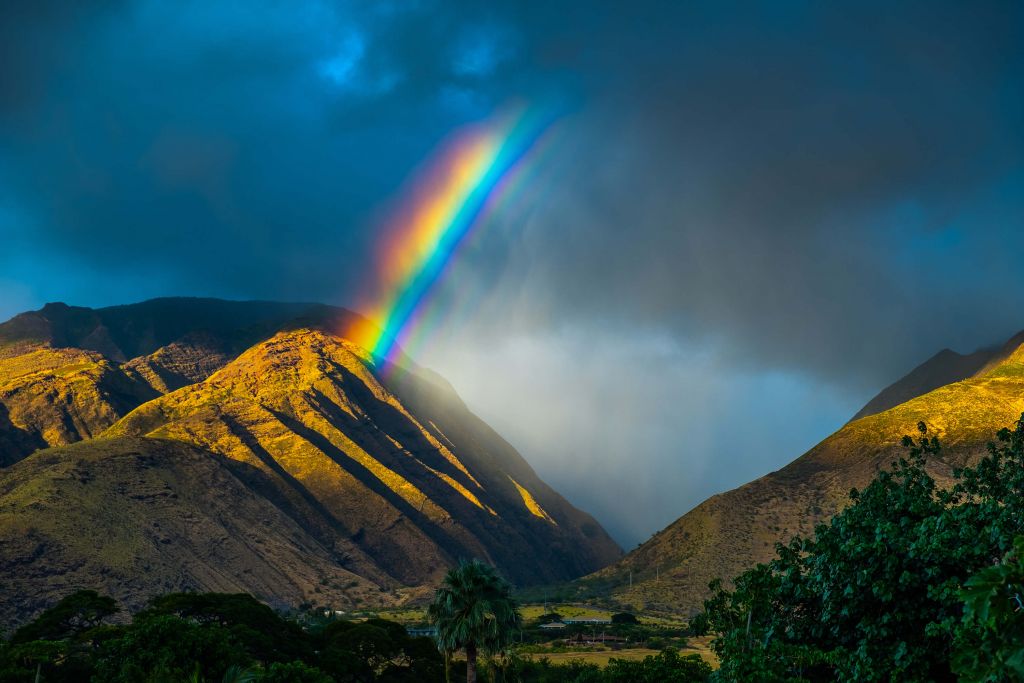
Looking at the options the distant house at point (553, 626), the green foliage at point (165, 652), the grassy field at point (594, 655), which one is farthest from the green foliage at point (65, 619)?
the distant house at point (553, 626)

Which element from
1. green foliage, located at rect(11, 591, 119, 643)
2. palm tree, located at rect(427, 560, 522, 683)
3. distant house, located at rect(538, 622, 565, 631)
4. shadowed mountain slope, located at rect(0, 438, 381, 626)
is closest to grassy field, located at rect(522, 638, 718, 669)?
distant house, located at rect(538, 622, 565, 631)

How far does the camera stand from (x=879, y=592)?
2089 centimetres

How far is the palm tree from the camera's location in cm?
4581

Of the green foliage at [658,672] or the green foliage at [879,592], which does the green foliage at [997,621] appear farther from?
the green foliage at [658,672]

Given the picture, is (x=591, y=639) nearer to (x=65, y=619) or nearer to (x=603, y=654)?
(x=603, y=654)

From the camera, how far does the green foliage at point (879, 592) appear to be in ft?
66.3

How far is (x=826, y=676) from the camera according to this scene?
2470 centimetres

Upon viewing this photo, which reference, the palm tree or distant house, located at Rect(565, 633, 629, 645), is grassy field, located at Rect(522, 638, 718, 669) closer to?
distant house, located at Rect(565, 633, 629, 645)

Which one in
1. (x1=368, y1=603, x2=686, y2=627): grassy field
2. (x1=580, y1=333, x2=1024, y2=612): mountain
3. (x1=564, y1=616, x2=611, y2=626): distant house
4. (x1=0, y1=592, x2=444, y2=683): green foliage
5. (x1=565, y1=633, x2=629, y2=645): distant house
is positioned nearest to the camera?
(x1=0, y1=592, x2=444, y2=683): green foliage

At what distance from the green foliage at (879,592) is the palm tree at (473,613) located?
20.8 metres

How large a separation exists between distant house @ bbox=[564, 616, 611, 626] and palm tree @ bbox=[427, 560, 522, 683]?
112 meters

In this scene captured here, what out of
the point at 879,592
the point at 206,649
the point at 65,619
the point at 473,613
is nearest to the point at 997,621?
the point at 879,592

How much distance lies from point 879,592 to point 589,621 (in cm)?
14743

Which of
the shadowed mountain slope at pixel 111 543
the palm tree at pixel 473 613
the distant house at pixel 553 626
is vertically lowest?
the distant house at pixel 553 626
